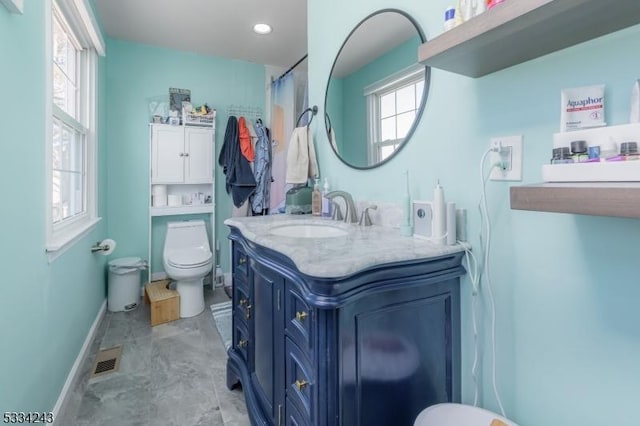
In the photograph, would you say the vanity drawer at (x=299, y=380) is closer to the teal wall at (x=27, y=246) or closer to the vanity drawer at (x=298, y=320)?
the vanity drawer at (x=298, y=320)

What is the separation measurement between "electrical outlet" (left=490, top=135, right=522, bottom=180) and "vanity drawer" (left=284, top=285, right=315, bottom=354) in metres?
0.70

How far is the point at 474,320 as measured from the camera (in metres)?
1.05

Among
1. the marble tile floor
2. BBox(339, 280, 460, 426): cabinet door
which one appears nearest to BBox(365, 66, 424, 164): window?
BBox(339, 280, 460, 426): cabinet door

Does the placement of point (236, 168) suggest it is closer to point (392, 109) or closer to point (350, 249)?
point (392, 109)

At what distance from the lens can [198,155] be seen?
3.18 metres

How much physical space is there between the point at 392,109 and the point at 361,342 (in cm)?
100

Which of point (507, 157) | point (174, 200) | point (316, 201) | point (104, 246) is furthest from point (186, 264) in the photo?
point (507, 157)

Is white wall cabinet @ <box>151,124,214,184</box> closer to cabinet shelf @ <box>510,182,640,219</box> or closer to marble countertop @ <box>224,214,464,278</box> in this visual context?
marble countertop @ <box>224,214,464,278</box>

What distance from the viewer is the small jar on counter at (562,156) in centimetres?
72

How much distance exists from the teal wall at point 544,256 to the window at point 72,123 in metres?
1.76

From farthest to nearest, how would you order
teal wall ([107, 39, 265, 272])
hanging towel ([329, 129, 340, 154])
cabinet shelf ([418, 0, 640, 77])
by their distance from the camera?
teal wall ([107, 39, 265, 272]) < hanging towel ([329, 129, 340, 154]) < cabinet shelf ([418, 0, 640, 77])

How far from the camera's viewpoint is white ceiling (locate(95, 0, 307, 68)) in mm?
2426

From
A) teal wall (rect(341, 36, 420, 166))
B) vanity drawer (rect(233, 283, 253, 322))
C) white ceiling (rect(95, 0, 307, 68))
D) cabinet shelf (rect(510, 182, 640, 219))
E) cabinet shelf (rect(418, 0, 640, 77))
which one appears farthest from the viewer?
white ceiling (rect(95, 0, 307, 68))

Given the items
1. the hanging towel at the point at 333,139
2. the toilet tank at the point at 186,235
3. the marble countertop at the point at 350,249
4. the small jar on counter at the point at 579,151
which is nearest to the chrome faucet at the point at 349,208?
the marble countertop at the point at 350,249
